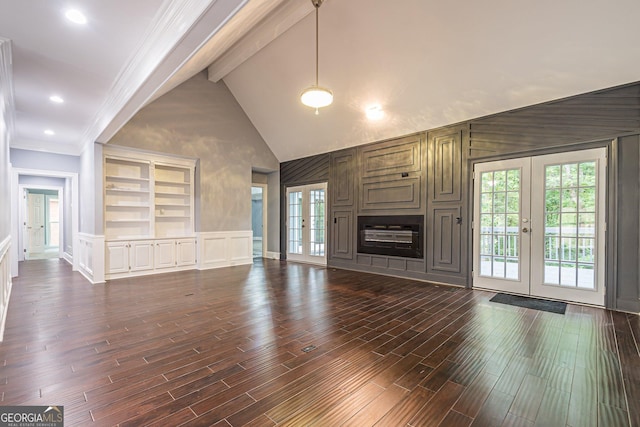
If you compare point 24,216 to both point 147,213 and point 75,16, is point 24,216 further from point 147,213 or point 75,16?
point 75,16

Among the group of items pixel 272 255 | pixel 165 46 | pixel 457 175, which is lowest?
pixel 272 255

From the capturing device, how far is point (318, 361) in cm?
238

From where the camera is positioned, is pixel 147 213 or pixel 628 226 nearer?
pixel 628 226

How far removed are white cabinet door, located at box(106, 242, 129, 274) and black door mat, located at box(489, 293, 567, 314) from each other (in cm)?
647

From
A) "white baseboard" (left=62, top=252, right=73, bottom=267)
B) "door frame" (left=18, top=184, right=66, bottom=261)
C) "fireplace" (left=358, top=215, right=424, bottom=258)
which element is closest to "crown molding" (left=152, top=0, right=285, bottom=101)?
"fireplace" (left=358, top=215, right=424, bottom=258)

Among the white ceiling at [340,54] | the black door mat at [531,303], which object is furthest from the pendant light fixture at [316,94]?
the black door mat at [531,303]

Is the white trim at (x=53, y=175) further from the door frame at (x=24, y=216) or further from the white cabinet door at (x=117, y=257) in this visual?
the white cabinet door at (x=117, y=257)

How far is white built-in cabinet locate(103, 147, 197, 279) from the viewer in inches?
227

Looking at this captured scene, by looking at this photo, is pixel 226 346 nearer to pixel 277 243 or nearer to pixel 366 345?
pixel 366 345

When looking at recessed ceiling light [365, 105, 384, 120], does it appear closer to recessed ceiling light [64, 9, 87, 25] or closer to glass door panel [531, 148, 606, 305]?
glass door panel [531, 148, 606, 305]

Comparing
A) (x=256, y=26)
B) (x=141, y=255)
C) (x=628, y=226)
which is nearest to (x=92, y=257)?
(x=141, y=255)

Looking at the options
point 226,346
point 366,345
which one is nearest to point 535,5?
point 366,345

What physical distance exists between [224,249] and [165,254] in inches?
50.0

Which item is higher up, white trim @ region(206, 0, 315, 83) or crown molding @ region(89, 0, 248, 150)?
white trim @ region(206, 0, 315, 83)
